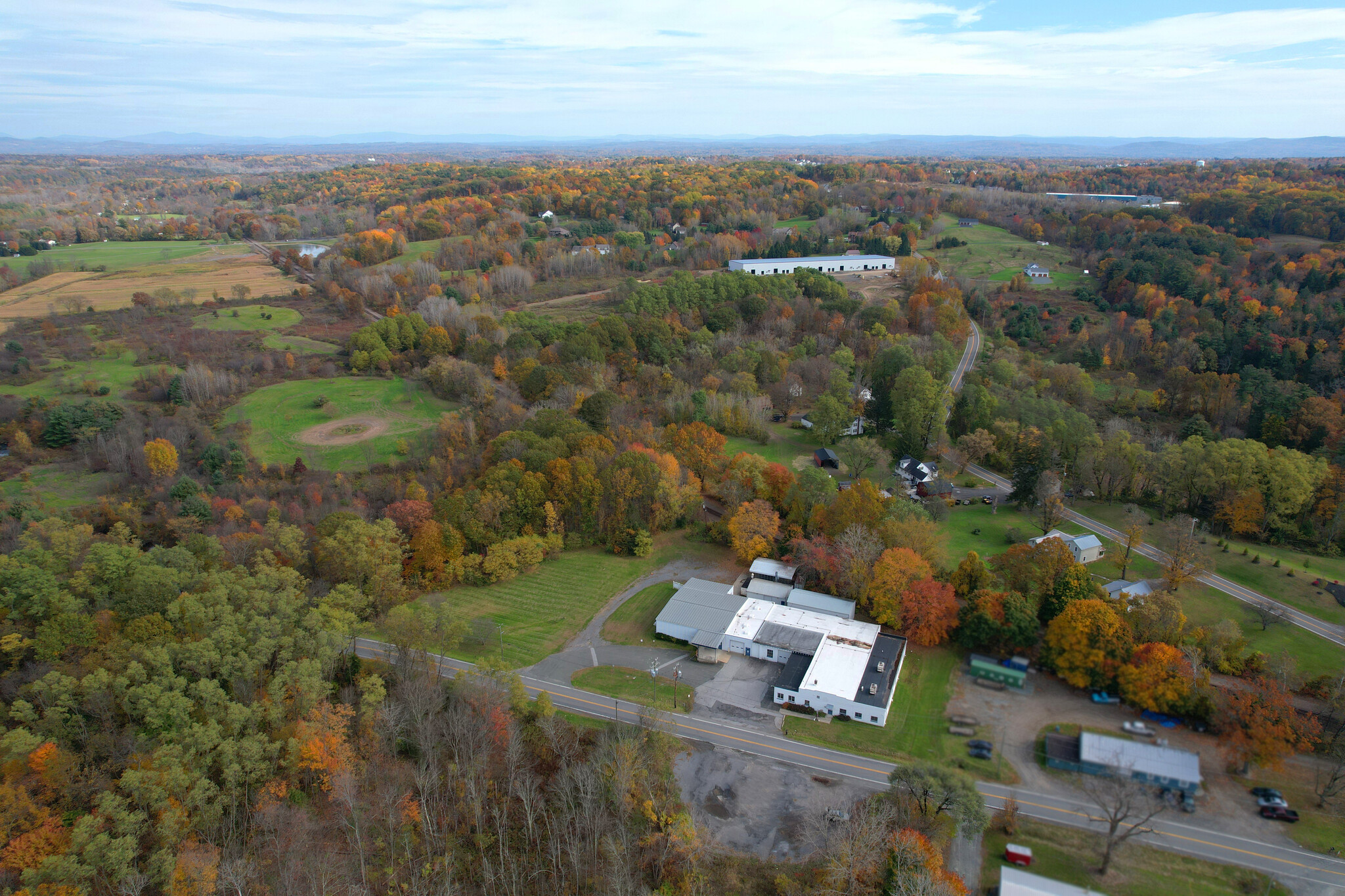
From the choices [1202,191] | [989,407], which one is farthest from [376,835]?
[1202,191]

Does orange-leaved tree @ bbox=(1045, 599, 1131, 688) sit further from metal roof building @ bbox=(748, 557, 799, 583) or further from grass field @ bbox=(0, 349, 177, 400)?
grass field @ bbox=(0, 349, 177, 400)

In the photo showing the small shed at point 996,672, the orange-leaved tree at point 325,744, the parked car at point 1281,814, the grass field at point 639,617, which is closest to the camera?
the parked car at point 1281,814

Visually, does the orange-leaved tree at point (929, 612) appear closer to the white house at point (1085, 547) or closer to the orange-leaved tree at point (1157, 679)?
the orange-leaved tree at point (1157, 679)

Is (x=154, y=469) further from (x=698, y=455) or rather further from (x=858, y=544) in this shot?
(x=858, y=544)

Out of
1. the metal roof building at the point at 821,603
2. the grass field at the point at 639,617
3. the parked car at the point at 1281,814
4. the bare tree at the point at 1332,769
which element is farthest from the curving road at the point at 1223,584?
the grass field at the point at 639,617

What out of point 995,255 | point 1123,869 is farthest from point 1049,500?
point 995,255

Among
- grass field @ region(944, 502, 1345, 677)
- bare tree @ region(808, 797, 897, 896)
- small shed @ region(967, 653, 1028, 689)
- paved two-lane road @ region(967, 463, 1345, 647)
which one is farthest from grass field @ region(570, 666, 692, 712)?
paved two-lane road @ region(967, 463, 1345, 647)
